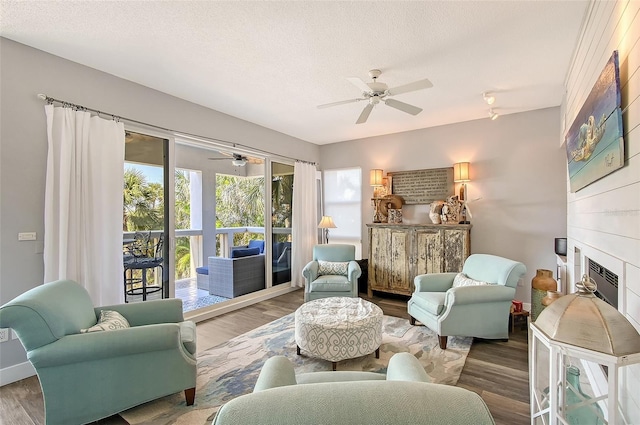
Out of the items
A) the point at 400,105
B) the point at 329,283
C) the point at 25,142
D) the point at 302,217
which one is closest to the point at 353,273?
the point at 329,283

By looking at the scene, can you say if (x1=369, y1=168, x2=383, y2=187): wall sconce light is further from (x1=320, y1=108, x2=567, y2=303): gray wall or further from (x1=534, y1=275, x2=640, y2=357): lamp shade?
(x1=534, y1=275, x2=640, y2=357): lamp shade

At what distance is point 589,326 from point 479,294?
6.40 ft

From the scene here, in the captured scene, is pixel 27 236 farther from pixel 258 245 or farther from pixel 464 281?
pixel 464 281

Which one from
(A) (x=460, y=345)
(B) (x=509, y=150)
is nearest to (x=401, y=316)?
(A) (x=460, y=345)

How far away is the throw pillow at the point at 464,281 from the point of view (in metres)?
3.13

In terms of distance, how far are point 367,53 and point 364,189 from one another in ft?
10.2

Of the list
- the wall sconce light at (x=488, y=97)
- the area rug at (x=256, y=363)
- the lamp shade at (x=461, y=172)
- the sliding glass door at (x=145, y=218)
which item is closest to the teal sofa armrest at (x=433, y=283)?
the area rug at (x=256, y=363)

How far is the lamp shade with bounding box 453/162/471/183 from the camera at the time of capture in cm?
421

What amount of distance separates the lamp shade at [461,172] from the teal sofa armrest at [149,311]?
395cm

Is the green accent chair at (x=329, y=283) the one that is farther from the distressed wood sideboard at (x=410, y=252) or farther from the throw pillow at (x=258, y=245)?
the throw pillow at (x=258, y=245)

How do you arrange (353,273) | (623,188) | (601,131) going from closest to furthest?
(623,188)
(601,131)
(353,273)

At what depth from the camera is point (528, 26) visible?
2.15 metres

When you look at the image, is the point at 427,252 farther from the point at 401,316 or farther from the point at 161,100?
the point at 161,100

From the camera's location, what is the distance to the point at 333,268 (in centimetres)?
426
